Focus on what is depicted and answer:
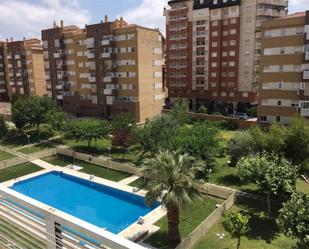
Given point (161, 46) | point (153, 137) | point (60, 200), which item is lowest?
point (60, 200)

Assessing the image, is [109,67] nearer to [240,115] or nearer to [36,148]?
[36,148]

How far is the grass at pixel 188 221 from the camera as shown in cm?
2034

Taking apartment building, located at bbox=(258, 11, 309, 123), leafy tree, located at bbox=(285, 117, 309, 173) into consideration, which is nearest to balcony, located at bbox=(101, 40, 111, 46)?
apartment building, located at bbox=(258, 11, 309, 123)

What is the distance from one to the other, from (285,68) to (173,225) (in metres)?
35.3

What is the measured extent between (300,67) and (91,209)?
36147 millimetres

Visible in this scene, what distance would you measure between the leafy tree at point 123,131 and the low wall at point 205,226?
1714 centimetres

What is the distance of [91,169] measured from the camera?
36.0 meters

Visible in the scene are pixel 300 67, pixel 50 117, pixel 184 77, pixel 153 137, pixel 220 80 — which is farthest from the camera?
pixel 184 77

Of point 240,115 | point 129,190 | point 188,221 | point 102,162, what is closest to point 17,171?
point 102,162

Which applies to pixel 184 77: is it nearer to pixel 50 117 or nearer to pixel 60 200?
pixel 50 117

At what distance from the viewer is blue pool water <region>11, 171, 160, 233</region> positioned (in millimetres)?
25328

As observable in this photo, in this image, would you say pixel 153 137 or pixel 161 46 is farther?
pixel 161 46

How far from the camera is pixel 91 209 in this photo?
89.7 feet

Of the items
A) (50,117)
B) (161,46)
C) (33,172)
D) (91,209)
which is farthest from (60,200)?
(161,46)
